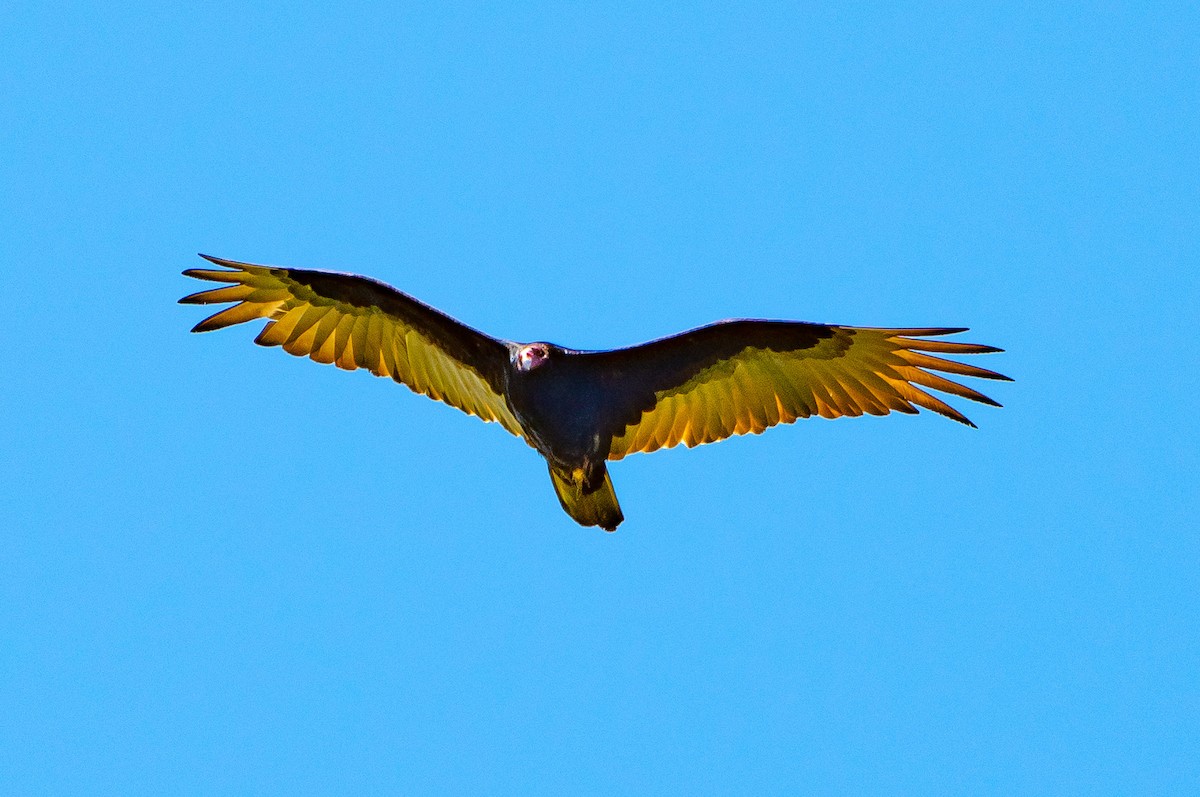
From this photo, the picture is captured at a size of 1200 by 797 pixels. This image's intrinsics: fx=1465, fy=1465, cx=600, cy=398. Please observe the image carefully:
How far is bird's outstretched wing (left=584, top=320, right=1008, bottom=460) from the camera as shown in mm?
10688

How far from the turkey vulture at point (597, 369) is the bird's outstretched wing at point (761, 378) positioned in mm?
10

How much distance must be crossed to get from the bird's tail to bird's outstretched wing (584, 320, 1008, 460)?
0.33m

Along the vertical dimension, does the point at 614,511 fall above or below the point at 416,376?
below

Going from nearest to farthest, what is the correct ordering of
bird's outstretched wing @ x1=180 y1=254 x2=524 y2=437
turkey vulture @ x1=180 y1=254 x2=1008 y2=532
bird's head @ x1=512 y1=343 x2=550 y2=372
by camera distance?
bird's head @ x1=512 y1=343 x2=550 y2=372 → turkey vulture @ x1=180 y1=254 x2=1008 y2=532 → bird's outstretched wing @ x1=180 y1=254 x2=524 y2=437

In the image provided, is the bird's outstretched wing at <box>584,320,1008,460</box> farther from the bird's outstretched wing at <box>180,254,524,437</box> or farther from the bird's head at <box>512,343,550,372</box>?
the bird's outstretched wing at <box>180,254,524,437</box>

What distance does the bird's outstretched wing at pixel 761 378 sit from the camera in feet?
35.1

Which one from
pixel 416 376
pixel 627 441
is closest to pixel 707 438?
pixel 627 441

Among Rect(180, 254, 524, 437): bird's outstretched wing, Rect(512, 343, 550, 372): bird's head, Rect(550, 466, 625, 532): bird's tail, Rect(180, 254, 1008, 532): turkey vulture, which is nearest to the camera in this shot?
Rect(512, 343, 550, 372): bird's head

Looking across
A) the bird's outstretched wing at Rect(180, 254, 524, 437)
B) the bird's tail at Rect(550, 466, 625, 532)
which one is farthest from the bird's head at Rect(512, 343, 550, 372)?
the bird's tail at Rect(550, 466, 625, 532)

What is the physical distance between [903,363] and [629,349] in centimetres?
204

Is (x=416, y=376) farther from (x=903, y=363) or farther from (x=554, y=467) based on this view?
(x=903, y=363)

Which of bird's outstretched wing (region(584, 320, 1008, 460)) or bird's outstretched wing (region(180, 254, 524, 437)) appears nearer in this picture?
bird's outstretched wing (region(584, 320, 1008, 460))

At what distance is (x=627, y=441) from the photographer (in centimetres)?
1127

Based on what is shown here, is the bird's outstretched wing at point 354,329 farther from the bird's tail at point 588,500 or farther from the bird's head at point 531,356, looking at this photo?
the bird's head at point 531,356
